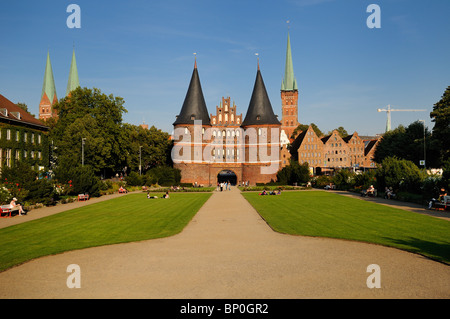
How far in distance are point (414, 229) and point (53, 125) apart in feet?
194

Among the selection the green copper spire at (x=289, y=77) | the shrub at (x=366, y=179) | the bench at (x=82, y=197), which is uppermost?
the green copper spire at (x=289, y=77)

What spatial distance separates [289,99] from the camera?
5017 inches

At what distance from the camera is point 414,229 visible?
16.6 metres

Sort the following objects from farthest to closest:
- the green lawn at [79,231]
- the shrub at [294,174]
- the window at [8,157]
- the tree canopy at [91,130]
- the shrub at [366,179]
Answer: the shrub at [294,174]
the tree canopy at [91,130]
the shrub at [366,179]
the window at [8,157]
the green lawn at [79,231]

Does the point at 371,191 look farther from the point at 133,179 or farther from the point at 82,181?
the point at 133,179

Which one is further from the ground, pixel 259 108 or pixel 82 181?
pixel 259 108

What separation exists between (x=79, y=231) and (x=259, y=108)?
58873 millimetres

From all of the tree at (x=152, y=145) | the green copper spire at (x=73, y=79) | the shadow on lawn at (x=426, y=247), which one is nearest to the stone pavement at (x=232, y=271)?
the shadow on lawn at (x=426, y=247)

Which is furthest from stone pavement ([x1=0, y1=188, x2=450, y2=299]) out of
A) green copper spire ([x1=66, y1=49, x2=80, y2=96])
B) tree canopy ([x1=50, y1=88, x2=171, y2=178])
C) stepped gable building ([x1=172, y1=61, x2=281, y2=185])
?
green copper spire ([x1=66, y1=49, x2=80, y2=96])

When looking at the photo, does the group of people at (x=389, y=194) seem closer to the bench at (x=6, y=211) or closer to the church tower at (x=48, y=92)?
the bench at (x=6, y=211)

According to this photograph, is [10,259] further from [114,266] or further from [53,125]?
[53,125]

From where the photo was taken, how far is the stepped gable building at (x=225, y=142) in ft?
232

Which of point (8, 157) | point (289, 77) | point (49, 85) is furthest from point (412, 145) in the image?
point (49, 85)
